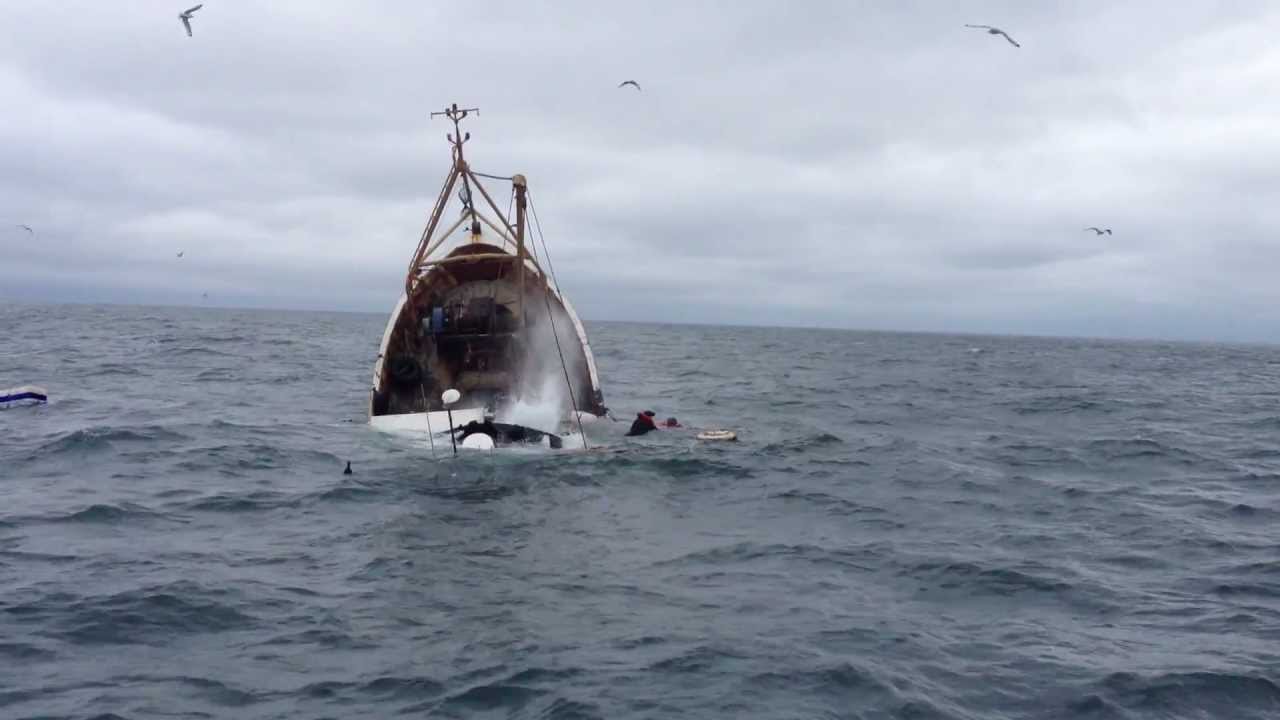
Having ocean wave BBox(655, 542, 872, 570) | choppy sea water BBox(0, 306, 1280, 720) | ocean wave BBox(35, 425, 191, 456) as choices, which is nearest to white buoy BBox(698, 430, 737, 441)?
choppy sea water BBox(0, 306, 1280, 720)

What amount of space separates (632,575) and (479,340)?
1351cm

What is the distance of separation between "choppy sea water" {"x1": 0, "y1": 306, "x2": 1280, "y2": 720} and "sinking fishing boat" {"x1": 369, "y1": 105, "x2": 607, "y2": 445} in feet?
5.46

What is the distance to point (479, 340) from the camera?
22.7 m

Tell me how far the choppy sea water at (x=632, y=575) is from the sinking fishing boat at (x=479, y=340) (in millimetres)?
1664

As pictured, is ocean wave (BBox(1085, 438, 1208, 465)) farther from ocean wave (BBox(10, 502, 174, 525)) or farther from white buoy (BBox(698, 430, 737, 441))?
ocean wave (BBox(10, 502, 174, 525))

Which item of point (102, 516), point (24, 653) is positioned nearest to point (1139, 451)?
point (102, 516)

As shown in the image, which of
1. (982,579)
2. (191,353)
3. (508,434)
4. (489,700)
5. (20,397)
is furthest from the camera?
(191,353)

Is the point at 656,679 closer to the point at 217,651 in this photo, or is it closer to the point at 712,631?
the point at 712,631

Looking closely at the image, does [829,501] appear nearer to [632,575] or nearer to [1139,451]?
[632,575]

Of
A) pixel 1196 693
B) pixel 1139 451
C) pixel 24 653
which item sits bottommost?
pixel 24 653

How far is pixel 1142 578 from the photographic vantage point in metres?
10.2

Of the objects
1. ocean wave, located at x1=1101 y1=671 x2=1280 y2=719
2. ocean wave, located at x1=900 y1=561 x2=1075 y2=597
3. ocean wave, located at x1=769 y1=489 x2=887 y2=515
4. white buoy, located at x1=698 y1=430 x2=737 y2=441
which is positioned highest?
white buoy, located at x1=698 y1=430 x2=737 y2=441

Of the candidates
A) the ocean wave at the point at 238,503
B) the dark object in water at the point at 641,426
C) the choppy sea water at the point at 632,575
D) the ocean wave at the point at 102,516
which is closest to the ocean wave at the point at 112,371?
the choppy sea water at the point at 632,575

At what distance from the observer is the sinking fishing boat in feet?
70.3
